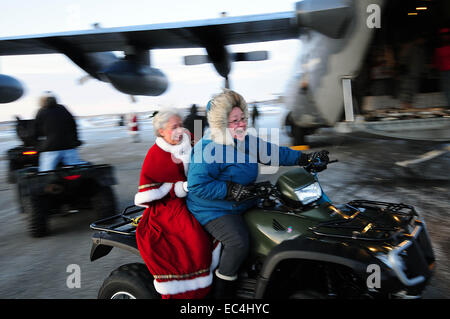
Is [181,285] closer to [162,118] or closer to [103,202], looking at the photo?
[162,118]

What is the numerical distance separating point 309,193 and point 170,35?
9483 mm

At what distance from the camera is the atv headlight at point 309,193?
214 centimetres

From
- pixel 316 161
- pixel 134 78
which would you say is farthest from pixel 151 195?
pixel 134 78

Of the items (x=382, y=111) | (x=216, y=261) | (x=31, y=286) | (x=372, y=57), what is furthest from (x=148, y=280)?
(x=372, y=57)

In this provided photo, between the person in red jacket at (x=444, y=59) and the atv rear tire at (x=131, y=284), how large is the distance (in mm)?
8498

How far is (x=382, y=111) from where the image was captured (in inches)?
329

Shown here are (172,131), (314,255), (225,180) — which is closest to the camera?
(314,255)

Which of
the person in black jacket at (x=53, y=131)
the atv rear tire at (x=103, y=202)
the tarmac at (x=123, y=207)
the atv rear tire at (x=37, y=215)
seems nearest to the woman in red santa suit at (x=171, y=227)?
the tarmac at (x=123, y=207)

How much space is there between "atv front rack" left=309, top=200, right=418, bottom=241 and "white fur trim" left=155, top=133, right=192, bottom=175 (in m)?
1.01

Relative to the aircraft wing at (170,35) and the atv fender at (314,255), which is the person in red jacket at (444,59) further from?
the atv fender at (314,255)

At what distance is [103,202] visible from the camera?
5.02 meters

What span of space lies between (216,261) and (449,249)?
2.72 metres

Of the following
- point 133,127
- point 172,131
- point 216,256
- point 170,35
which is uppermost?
point 170,35

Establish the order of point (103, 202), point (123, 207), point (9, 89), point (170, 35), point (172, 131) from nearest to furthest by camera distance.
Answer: point (172, 131)
point (103, 202)
point (123, 207)
point (170, 35)
point (9, 89)
